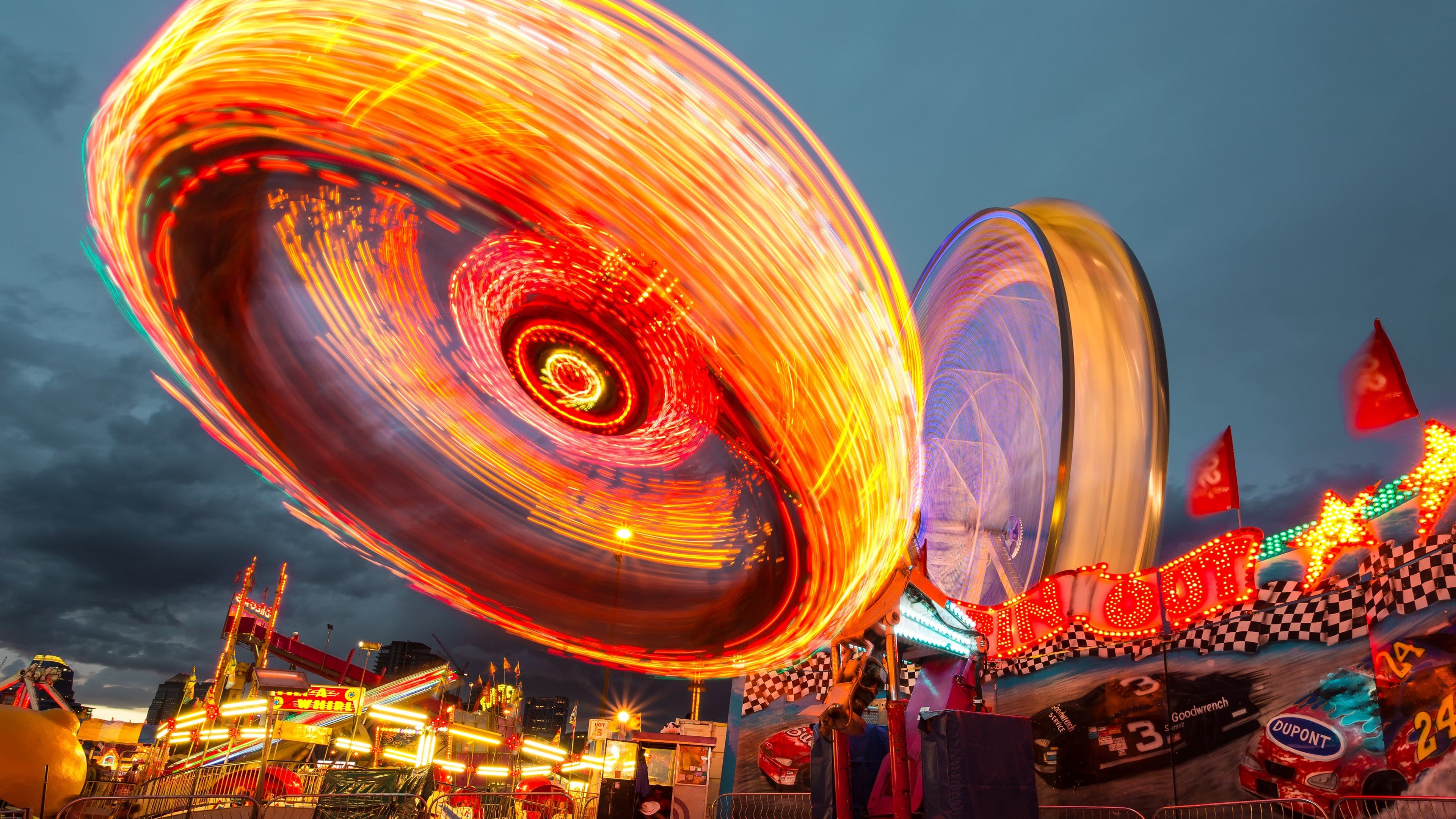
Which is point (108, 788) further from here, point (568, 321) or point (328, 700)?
point (568, 321)

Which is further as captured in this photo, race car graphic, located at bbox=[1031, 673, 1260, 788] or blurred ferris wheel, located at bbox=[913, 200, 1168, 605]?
blurred ferris wheel, located at bbox=[913, 200, 1168, 605]

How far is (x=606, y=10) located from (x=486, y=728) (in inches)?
1180

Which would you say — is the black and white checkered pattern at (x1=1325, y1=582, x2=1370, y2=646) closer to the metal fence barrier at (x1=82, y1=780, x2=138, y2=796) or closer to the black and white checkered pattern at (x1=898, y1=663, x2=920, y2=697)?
the black and white checkered pattern at (x1=898, y1=663, x2=920, y2=697)

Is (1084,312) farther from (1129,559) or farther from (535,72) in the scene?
(535,72)

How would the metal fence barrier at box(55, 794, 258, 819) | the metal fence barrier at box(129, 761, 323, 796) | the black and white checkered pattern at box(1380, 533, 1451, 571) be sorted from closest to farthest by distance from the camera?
the metal fence barrier at box(55, 794, 258, 819)
the black and white checkered pattern at box(1380, 533, 1451, 571)
the metal fence barrier at box(129, 761, 323, 796)

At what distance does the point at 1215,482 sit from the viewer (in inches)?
544

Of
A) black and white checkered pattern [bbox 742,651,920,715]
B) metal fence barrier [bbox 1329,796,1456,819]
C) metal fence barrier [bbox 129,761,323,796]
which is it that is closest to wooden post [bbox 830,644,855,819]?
metal fence barrier [bbox 1329,796,1456,819]

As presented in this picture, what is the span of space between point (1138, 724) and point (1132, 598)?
1.93 meters

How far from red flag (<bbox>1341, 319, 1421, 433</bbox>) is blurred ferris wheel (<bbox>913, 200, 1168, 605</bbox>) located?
3.56 metres

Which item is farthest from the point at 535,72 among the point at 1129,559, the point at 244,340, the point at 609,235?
the point at 1129,559

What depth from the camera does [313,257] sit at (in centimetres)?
1141

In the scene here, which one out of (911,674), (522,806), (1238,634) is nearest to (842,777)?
(1238,634)

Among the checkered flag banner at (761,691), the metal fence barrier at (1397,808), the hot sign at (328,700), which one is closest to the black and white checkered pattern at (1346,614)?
the metal fence barrier at (1397,808)

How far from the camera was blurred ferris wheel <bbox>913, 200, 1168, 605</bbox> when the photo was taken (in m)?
14.8
